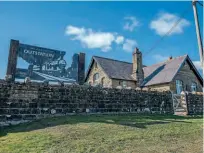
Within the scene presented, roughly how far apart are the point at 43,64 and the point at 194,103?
13.2 m

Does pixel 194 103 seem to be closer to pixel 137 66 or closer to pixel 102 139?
pixel 137 66

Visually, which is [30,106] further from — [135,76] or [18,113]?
[135,76]

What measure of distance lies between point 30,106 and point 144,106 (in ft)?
28.0

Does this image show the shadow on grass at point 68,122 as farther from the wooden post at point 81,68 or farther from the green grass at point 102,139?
the wooden post at point 81,68

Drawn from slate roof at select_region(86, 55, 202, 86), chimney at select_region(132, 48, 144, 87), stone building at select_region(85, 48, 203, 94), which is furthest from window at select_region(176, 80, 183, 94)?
chimney at select_region(132, 48, 144, 87)

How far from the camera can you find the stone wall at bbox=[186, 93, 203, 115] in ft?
59.7

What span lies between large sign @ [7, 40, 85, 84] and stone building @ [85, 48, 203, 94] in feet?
27.0

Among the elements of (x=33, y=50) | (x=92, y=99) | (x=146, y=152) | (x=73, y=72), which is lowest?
(x=146, y=152)

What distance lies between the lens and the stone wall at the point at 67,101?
11203mm

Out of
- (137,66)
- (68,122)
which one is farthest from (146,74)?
(68,122)

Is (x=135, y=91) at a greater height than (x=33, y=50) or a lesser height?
lesser

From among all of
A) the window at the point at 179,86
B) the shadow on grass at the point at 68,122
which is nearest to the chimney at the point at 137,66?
the window at the point at 179,86

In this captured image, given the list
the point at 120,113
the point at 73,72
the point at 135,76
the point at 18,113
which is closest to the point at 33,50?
the point at 73,72

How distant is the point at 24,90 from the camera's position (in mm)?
11742
